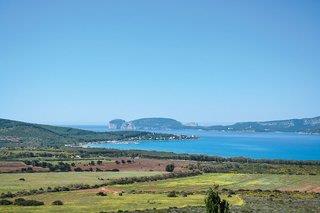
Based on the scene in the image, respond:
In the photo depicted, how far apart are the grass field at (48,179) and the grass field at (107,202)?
11.1m

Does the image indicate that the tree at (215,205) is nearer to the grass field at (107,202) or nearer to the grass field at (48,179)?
the grass field at (107,202)

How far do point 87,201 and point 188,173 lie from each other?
57065 mm

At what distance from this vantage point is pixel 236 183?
10969 cm

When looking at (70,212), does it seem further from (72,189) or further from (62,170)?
(62,170)

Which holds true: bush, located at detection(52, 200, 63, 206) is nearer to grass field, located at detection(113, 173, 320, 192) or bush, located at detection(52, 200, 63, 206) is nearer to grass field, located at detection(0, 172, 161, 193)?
grass field, located at detection(0, 172, 161, 193)

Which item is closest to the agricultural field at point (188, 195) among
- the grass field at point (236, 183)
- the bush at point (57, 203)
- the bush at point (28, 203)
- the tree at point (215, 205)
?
the grass field at point (236, 183)

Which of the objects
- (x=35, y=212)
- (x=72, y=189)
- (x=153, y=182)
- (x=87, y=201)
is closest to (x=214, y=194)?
(x=35, y=212)

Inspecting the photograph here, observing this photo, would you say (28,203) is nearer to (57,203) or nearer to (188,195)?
(57,203)

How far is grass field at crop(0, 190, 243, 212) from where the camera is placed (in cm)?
6931

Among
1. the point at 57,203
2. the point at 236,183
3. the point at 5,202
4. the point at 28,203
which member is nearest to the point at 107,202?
the point at 57,203

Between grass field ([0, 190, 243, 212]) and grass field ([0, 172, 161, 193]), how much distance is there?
11054 millimetres

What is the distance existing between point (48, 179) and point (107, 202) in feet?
131

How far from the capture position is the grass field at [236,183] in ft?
331

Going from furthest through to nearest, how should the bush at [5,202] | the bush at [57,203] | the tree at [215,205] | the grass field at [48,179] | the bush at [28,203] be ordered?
A: the grass field at [48,179] → the bush at [5,202] → the bush at [28,203] → the bush at [57,203] → the tree at [215,205]
